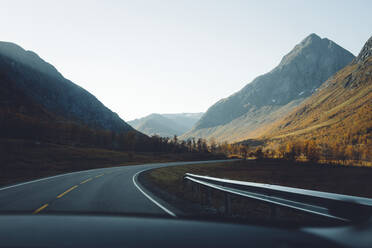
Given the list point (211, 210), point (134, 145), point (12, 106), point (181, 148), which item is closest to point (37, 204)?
point (211, 210)

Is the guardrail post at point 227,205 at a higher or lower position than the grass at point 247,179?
higher

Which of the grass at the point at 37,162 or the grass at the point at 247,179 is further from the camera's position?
the grass at the point at 37,162

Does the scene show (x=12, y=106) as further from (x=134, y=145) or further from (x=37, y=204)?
(x=37, y=204)

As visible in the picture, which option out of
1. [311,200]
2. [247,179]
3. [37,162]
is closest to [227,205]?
[311,200]

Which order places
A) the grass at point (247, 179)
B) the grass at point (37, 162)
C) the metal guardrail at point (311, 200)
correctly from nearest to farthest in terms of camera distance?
the metal guardrail at point (311, 200) < the grass at point (247, 179) < the grass at point (37, 162)

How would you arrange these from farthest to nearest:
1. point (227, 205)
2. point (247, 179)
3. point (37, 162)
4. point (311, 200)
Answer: point (247, 179) < point (37, 162) < point (227, 205) < point (311, 200)

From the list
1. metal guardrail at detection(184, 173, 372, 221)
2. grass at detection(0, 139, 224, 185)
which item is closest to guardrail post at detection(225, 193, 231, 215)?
metal guardrail at detection(184, 173, 372, 221)

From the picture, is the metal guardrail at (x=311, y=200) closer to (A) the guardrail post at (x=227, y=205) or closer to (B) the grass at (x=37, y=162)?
(A) the guardrail post at (x=227, y=205)

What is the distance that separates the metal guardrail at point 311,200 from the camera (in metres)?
2.78

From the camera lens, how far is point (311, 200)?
3.81 metres

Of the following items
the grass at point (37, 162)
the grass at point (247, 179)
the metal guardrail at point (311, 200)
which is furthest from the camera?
the grass at point (37, 162)

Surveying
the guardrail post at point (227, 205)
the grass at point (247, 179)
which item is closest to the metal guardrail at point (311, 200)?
the guardrail post at point (227, 205)

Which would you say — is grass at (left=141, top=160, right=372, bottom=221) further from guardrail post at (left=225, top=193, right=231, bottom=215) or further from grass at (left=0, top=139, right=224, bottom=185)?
grass at (left=0, top=139, right=224, bottom=185)

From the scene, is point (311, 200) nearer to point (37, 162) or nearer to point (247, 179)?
point (247, 179)
